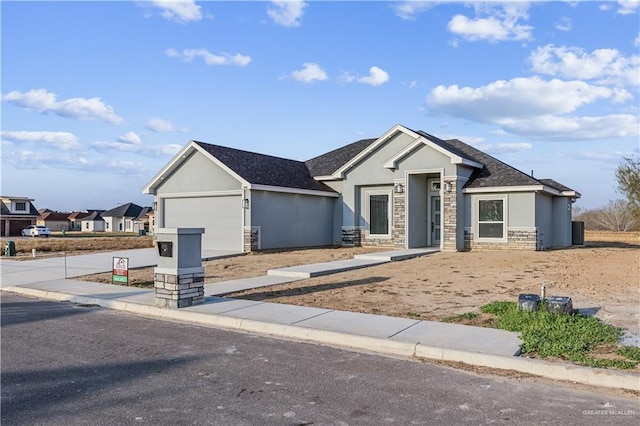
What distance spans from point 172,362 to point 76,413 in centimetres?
174

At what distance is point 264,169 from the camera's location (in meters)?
23.8

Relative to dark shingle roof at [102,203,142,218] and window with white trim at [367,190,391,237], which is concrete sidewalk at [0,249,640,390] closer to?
window with white trim at [367,190,391,237]

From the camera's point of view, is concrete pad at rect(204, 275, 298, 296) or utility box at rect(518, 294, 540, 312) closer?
utility box at rect(518, 294, 540, 312)

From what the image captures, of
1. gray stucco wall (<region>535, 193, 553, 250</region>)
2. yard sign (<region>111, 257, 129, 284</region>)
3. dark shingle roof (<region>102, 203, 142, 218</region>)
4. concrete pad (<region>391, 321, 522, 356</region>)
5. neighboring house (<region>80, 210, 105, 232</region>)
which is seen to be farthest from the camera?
neighboring house (<region>80, 210, 105, 232</region>)

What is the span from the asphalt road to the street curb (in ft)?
1.12

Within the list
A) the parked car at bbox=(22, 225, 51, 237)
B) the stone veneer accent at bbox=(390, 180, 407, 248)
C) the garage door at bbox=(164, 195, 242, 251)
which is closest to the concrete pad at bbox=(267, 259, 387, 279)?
the stone veneer accent at bbox=(390, 180, 407, 248)

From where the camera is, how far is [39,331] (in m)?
A: 8.21

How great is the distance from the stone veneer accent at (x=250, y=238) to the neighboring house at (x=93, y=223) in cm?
7659

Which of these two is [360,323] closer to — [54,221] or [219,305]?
[219,305]

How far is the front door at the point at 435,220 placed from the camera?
23.6m

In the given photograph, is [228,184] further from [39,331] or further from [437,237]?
[39,331]

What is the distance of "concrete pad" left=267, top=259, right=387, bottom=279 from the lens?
13952mm

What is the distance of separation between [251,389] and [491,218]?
18.3 metres

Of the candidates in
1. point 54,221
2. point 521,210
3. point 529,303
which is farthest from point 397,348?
point 54,221
